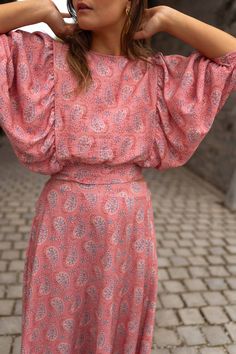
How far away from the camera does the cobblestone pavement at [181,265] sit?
8.73 ft

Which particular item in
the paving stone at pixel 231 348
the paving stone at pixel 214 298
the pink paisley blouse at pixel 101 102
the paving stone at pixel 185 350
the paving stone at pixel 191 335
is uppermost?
the pink paisley blouse at pixel 101 102

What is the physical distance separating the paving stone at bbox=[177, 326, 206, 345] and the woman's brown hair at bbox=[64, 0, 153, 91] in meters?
1.99

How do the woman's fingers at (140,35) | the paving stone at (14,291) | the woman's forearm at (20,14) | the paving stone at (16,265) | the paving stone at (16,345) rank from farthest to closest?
the paving stone at (16,265) → the paving stone at (14,291) → the paving stone at (16,345) → the woman's fingers at (140,35) → the woman's forearm at (20,14)

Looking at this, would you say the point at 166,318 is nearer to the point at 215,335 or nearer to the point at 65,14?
the point at 215,335

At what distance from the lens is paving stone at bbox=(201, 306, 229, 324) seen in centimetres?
285

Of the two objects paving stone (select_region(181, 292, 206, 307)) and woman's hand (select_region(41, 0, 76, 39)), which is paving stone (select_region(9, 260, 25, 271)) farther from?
woman's hand (select_region(41, 0, 76, 39))

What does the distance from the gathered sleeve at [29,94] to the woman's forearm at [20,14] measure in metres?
0.03

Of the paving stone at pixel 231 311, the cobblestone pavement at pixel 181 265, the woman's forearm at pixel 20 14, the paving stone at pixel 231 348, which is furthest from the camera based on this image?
the paving stone at pixel 231 311

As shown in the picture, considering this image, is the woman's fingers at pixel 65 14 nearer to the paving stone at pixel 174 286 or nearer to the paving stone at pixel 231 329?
the paving stone at pixel 231 329

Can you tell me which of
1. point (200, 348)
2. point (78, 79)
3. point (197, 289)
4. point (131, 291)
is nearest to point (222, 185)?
point (197, 289)

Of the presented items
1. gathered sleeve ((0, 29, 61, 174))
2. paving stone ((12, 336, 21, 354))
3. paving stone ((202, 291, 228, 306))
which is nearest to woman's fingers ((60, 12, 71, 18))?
gathered sleeve ((0, 29, 61, 174))

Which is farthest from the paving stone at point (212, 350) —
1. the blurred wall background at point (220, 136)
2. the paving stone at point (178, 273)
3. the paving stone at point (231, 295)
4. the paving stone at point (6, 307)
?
the blurred wall background at point (220, 136)

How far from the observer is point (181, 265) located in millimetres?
3627

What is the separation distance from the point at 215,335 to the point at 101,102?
6.62ft
